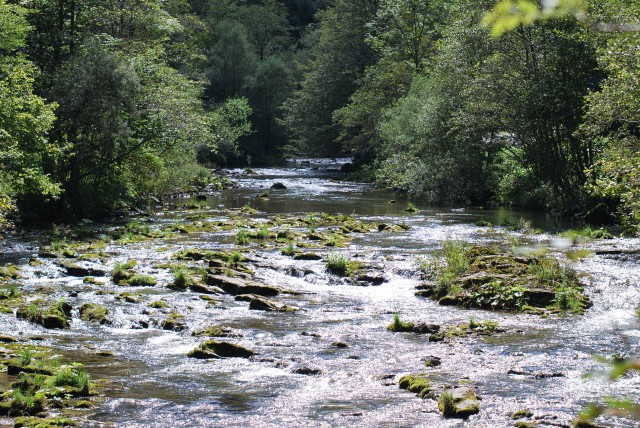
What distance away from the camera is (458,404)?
27.3 feet

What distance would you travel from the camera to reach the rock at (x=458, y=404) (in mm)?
8195

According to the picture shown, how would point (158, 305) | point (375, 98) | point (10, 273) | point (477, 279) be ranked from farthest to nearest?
point (375, 98), point (10, 273), point (477, 279), point (158, 305)

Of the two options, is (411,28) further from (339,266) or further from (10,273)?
(10,273)

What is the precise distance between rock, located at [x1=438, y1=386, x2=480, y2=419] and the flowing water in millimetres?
123

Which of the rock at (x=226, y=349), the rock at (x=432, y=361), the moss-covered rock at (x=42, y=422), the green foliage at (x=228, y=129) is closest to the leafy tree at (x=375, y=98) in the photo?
the green foliage at (x=228, y=129)

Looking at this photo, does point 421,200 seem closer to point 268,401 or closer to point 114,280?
point 114,280

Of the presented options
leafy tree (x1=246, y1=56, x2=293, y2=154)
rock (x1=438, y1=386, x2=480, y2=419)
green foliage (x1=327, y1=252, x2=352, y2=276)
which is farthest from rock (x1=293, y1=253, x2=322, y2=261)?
leafy tree (x1=246, y1=56, x2=293, y2=154)

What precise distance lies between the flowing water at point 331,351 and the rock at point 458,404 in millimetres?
123

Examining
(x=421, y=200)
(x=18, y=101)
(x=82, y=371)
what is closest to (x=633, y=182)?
(x=82, y=371)

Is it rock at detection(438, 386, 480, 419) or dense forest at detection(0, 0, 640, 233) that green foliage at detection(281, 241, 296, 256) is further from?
rock at detection(438, 386, 480, 419)

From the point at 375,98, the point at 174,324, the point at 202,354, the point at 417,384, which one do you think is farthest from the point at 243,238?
the point at 375,98

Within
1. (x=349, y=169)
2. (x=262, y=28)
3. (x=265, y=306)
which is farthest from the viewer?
(x=262, y=28)

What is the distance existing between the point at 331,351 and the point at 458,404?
3.09 m

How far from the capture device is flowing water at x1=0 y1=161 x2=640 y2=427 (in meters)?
8.46
